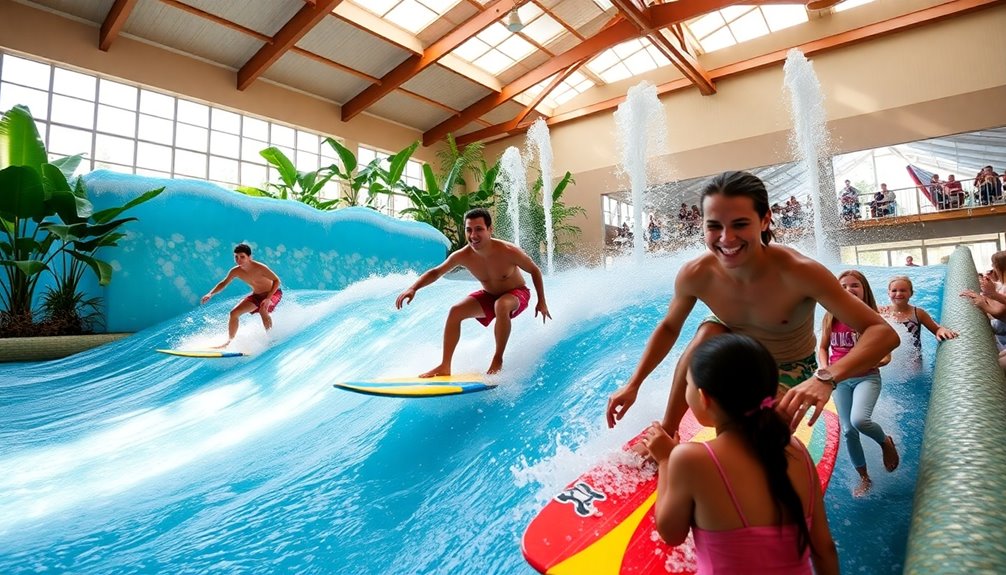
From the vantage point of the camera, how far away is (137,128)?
11.3 meters

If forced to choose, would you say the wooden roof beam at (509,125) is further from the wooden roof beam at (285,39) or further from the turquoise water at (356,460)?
the turquoise water at (356,460)

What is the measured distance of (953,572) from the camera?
2.44ft

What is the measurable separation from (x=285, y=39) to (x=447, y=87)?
4.95m

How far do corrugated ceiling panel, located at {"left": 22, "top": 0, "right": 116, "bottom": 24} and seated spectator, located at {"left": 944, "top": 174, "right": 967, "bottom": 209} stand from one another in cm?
1796

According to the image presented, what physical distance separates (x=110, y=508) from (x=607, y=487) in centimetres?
204

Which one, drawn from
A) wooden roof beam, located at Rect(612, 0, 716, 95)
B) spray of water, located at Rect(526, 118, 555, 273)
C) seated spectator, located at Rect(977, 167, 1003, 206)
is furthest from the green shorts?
seated spectator, located at Rect(977, 167, 1003, 206)

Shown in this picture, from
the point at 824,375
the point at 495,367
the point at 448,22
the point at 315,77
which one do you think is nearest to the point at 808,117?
A: the point at 448,22

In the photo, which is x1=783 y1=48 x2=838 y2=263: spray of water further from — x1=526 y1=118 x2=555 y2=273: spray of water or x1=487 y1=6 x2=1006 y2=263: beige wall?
x1=526 y1=118 x2=555 y2=273: spray of water

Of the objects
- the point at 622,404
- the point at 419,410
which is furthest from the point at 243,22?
the point at 622,404

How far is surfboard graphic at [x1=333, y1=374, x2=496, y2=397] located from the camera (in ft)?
7.98

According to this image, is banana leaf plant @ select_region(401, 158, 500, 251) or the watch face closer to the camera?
the watch face

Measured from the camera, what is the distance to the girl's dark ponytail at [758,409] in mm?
996

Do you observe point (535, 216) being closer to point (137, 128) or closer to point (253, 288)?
point (137, 128)

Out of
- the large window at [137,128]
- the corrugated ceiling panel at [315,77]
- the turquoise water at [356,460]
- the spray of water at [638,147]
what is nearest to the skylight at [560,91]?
the corrugated ceiling panel at [315,77]
